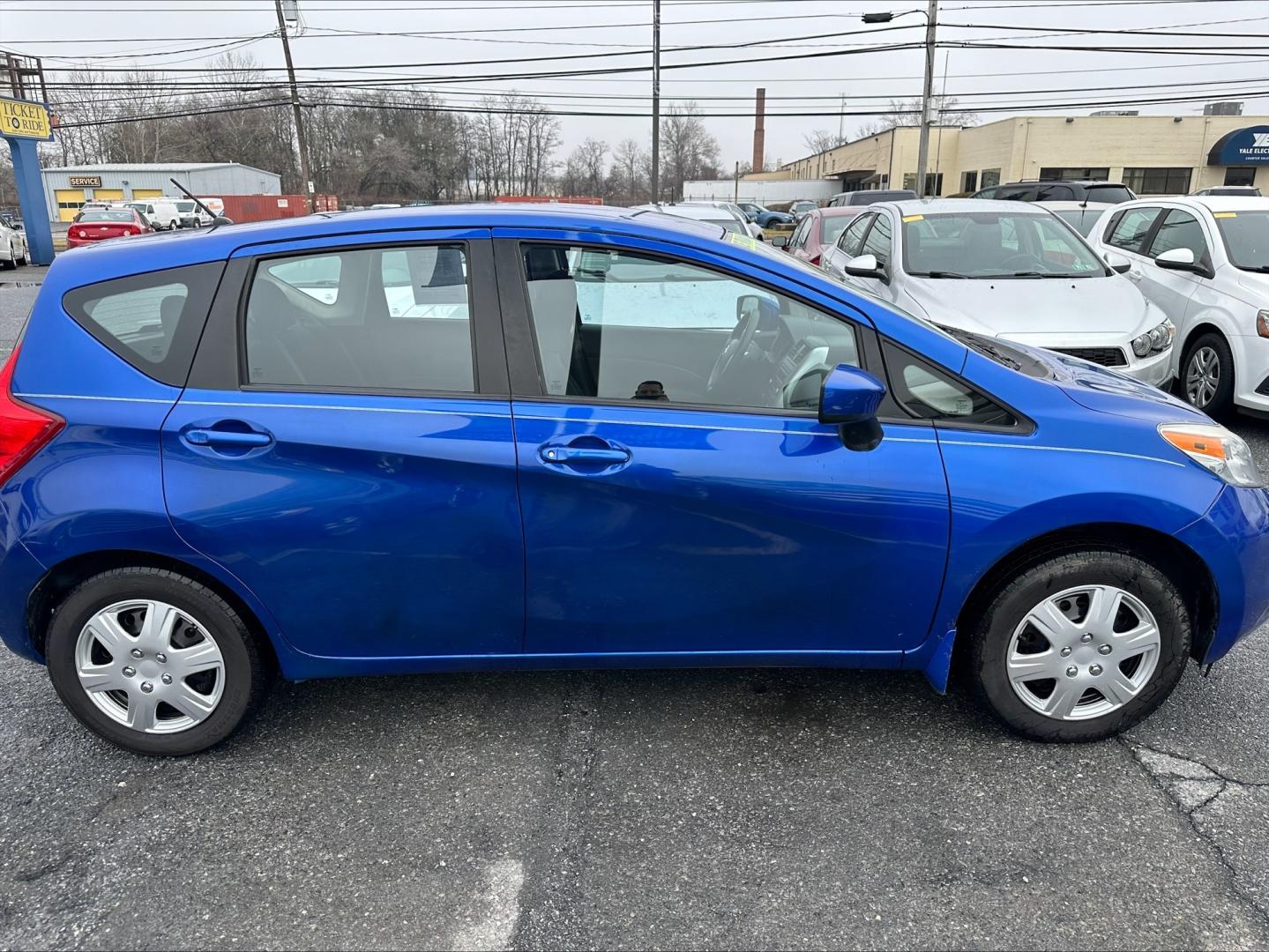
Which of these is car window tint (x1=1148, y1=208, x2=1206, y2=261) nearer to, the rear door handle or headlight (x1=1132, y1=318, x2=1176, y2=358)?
headlight (x1=1132, y1=318, x2=1176, y2=358)

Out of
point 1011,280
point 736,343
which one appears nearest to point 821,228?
point 1011,280

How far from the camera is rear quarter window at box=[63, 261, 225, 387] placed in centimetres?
269

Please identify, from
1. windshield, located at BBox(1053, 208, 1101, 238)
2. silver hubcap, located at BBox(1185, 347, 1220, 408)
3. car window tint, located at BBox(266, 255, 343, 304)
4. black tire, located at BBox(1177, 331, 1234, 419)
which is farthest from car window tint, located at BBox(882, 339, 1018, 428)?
windshield, located at BBox(1053, 208, 1101, 238)

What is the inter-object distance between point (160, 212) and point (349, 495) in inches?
1607

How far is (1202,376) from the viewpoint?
7012 mm

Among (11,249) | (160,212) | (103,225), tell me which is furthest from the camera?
(160,212)

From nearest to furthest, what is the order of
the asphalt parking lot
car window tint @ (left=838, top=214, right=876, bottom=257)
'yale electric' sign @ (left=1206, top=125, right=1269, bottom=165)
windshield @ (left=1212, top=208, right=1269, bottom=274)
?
the asphalt parking lot < windshield @ (left=1212, top=208, right=1269, bottom=274) < car window tint @ (left=838, top=214, right=876, bottom=257) < 'yale electric' sign @ (left=1206, top=125, right=1269, bottom=165)

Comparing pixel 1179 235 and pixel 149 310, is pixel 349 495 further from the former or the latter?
pixel 1179 235

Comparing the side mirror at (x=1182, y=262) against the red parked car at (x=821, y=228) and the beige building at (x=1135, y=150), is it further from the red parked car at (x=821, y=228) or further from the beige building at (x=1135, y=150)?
the beige building at (x=1135, y=150)

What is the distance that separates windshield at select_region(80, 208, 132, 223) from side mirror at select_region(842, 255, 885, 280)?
2685cm

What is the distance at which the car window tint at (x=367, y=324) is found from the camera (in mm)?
2713

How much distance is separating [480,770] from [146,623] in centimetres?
110

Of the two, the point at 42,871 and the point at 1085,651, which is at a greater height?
the point at 1085,651

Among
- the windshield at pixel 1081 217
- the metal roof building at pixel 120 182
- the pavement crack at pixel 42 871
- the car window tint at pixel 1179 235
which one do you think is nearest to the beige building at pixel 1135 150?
the windshield at pixel 1081 217
